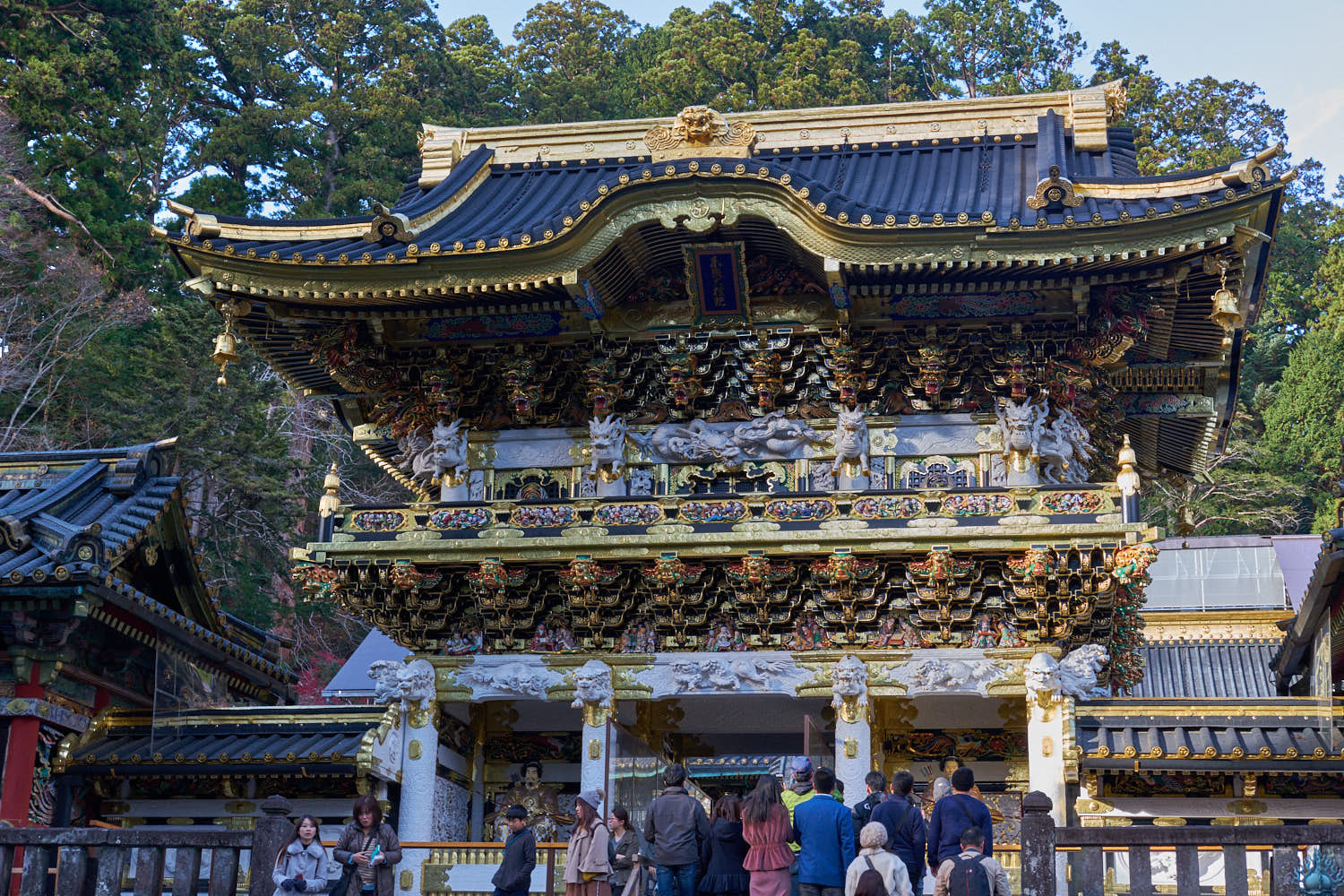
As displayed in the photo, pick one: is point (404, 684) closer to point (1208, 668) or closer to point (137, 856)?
point (137, 856)

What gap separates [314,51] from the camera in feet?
140

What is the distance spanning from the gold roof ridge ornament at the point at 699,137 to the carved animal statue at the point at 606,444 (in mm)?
3288

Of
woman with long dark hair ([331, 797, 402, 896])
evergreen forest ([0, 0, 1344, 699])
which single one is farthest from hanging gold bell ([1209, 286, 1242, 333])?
evergreen forest ([0, 0, 1344, 699])

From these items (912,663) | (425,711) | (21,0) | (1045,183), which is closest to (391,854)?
(425,711)

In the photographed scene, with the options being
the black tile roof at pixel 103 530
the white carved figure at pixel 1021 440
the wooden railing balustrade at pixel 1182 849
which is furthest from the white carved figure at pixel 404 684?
the wooden railing balustrade at pixel 1182 849

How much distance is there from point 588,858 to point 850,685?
16.7 ft

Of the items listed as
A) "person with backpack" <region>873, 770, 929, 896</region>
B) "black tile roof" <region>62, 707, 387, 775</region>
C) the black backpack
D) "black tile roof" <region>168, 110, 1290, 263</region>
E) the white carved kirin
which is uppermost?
"black tile roof" <region>168, 110, 1290, 263</region>

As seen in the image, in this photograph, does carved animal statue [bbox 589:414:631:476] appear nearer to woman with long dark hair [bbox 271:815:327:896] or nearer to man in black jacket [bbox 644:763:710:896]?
man in black jacket [bbox 644:763:710:896]

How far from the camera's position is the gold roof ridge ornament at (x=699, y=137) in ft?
59.2

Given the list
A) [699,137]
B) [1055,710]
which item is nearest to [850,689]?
[1055,710]

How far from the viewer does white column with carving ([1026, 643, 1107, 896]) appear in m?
15.4

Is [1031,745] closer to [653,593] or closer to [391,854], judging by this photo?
[653,593]

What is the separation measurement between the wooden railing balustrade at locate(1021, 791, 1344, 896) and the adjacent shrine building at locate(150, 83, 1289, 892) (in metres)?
5.03

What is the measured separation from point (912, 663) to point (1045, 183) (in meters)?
5.27
